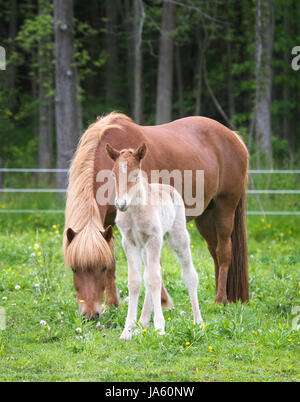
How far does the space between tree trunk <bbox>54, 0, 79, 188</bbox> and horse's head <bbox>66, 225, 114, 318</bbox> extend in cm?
774

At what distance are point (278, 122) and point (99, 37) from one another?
8.71m

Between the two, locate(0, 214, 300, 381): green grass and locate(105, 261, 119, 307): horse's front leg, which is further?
locate(105, 261, 119, 307): horse's front leg

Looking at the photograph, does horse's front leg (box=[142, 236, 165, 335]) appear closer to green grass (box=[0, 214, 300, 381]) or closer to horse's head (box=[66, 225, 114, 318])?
green grass (box=[0, 214, 300, 381])

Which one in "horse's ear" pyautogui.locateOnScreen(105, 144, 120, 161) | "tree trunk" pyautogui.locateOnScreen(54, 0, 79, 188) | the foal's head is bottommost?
the foal's head

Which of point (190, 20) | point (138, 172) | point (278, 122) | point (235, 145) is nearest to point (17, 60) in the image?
point (190, 20)

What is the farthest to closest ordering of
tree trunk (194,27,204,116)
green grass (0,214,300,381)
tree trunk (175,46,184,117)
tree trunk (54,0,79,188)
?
tree trunk (175,46,184,117)
tree trunk (194,27,204,116)
tree trunk (54,0,79,188)
green grass (0,214,300,381)

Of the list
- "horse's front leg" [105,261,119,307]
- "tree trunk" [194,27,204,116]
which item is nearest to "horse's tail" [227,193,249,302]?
"horse's front leg" [105,261,119,307]

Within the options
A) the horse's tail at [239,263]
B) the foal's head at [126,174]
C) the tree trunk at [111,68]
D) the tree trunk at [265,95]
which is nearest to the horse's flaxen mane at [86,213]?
the foal's head at [126,174]

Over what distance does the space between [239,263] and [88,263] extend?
249 centimetres

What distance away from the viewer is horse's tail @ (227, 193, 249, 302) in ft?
21.4

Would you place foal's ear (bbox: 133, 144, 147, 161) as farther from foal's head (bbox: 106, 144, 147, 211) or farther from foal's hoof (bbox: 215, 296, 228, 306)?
foal's hoof (bbox: 215, 296, 228, 306)

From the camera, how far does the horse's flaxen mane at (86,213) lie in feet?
15.6

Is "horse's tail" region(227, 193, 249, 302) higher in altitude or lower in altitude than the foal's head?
lower

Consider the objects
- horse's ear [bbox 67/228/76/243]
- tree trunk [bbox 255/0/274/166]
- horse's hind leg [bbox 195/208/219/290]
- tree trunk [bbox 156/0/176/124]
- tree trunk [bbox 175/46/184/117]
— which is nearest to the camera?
horse's ear [bbox 67/228/76/243]
